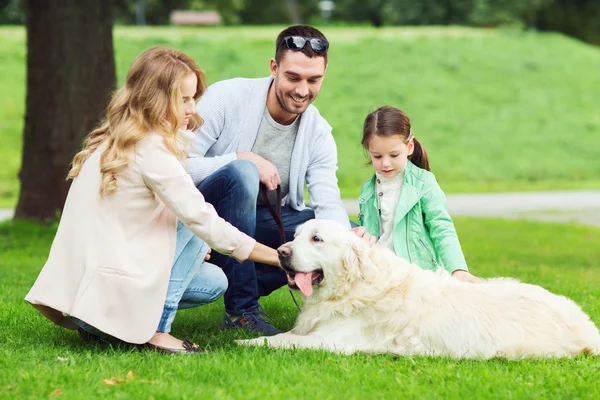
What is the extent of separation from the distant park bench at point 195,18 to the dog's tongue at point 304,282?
39042 mm

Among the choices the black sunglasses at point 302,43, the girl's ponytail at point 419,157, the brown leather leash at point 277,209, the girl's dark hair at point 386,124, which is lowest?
the brown leather leash at point 277,209

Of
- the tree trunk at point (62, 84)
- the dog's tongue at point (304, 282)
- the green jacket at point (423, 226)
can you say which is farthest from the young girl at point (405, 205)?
the tree trunk at point (62, 84)

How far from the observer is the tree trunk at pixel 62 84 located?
34.6 feet

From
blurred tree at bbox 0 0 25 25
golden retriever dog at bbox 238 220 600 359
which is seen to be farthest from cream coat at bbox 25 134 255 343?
blurred tree at bbox 0 0 25 25

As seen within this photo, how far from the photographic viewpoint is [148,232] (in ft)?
14.5

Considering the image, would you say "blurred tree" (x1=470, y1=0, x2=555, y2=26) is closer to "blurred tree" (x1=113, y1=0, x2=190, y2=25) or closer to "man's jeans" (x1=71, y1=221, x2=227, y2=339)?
"blurred tree" (x1=113, y1=0, x2=190, y2=25)

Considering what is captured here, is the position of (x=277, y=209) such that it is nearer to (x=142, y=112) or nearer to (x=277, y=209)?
(x=277, y=209)

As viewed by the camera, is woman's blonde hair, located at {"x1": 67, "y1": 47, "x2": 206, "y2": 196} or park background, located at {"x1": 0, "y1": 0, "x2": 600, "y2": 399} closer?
park background, located at {"x1": 0, "y1": 0, "x2": 600, "y2": 399}

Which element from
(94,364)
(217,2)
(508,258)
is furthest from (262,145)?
(217,2)

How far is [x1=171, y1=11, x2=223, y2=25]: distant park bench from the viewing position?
42.2 m

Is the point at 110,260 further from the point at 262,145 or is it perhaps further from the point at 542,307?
the point at 542,307

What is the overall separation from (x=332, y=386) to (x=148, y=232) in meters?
1.31

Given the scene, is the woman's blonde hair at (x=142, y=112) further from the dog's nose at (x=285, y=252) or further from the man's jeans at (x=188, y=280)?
the dog's nose at (x=285, y=252)

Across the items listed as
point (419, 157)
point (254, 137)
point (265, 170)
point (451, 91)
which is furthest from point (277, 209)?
point (451, 91)
